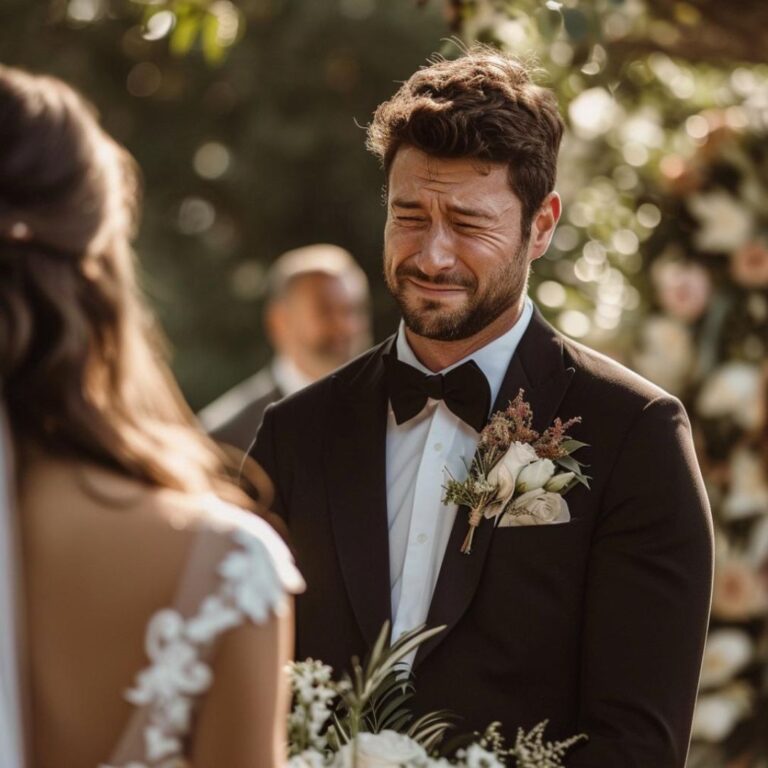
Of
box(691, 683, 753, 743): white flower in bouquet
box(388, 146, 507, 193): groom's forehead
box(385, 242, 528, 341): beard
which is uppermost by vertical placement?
box(388, 146, 507, 193): groom's forehead

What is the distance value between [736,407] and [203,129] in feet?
37.0

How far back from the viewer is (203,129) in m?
15.7

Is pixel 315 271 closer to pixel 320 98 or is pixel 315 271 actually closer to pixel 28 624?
pixel 28 624

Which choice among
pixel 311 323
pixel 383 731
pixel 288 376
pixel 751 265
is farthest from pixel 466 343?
pixel 311 323

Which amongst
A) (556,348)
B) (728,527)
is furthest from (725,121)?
(556,348)

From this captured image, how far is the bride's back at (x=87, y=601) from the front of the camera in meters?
1.81

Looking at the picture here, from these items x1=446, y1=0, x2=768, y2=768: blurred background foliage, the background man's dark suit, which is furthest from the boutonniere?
the background man's dark suit

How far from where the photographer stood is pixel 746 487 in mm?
5242

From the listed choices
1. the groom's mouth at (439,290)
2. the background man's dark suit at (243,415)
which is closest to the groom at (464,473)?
the groom's mouth at (439,290)

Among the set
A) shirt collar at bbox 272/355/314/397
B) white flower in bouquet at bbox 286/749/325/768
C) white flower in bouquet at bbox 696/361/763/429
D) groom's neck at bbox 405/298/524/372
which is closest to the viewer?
white flower in bouquet at bbox 286/749/325/768

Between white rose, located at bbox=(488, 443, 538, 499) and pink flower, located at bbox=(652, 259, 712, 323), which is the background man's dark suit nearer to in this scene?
pink flower, located at bbox=(652, 259, 712, 323)

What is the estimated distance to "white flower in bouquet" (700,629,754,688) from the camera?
5.27 m

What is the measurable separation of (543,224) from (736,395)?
7.38 feet

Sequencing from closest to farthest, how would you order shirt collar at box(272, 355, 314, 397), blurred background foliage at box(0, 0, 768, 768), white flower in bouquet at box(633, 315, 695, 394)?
1. blurred background foliage at box(0, 0, 768, 768)
2. white flower in bouquet at box(633, 315, 695, 394)
3. shirt collar at box(272, 355, 314, 397)
